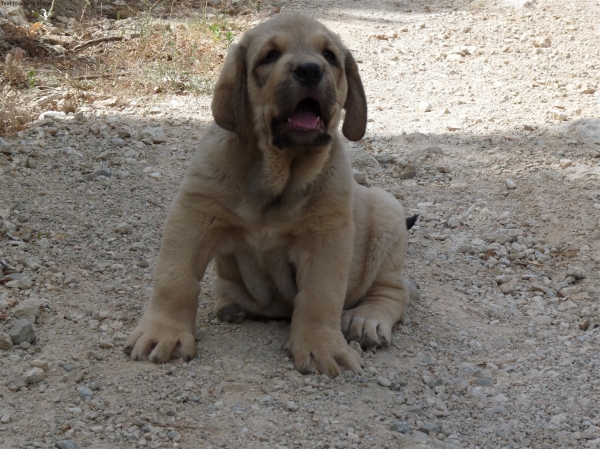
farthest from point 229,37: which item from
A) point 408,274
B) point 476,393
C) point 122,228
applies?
point 476,393

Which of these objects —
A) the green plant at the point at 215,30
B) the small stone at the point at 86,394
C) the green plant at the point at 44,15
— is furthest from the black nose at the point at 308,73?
the green plant at the point at 44,15

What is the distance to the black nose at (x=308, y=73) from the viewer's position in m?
4.15

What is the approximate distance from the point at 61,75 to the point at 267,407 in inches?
240

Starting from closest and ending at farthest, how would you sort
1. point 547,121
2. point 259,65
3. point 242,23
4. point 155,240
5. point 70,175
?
point 259,65 < point 155,240 < point 70,175 < point 547,121 < point 242,23

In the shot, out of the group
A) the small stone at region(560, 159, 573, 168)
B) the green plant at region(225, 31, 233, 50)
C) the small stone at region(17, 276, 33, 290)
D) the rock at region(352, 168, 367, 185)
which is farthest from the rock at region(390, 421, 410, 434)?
the green plant at region(225, 31, 233, 50)

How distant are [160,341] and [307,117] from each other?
4.62 ft

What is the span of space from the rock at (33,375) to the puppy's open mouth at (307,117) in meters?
1.75

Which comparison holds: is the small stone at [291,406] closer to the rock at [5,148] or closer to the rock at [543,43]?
the rock at [5,148]

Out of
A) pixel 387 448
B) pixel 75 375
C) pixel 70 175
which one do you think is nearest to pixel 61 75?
pixel 70 175

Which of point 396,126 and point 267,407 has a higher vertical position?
point 396,126

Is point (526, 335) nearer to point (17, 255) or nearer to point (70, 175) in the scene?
point (17, 255)

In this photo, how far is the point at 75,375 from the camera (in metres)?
3.94

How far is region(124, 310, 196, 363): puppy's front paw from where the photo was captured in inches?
164

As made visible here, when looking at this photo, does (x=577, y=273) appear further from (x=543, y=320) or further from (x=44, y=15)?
(x=44, y=15)
